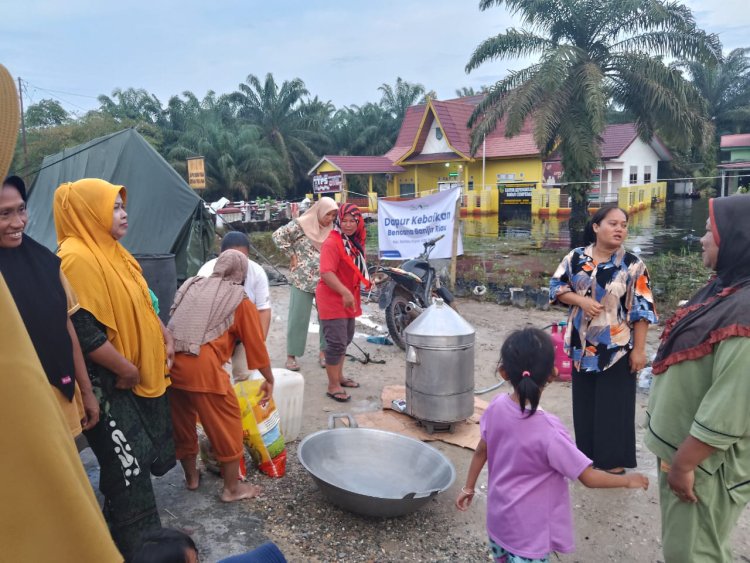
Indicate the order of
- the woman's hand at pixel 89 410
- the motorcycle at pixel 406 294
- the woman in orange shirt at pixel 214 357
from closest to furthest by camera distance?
the woman's hand at pixel 89 410
the woman in orange shirt at pixel 214 357
the motorcycle at pixel 406 294

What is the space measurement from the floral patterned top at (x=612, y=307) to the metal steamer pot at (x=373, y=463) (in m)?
1.03

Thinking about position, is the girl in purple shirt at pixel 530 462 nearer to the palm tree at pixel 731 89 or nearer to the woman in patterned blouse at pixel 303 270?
the woman in patterned blouse at pixel 303 270

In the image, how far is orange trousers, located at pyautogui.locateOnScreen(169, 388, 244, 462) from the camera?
9.61 ft

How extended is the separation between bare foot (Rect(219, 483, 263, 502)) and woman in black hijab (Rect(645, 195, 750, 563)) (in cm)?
208

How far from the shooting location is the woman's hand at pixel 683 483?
183 centimetres

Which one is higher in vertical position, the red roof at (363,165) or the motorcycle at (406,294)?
the red roof at (363,165)

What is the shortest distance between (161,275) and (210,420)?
6.13 ft

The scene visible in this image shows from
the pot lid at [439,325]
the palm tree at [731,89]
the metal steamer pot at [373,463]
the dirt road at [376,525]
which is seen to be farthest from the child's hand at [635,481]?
the palm tree at [731,89]

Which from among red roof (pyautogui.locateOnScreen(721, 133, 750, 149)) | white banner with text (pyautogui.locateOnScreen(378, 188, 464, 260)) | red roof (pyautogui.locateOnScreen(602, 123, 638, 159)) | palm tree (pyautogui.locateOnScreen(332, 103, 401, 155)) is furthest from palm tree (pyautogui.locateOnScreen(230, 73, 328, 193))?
white banner with text (pyautogui.locateOnScreen(378, 188, 464, 260))

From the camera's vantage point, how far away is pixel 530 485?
1.98 m

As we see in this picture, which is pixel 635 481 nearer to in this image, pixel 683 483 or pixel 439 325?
pixel 683 483

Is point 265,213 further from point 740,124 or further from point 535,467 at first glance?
point 740,124

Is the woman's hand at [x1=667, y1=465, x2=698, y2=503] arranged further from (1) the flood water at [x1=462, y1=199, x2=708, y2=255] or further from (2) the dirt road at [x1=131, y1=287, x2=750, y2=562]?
(1) the flood water at [x1=462, y1=199, x2=708, y2=255]

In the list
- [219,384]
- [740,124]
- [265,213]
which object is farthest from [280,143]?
[219,384]
